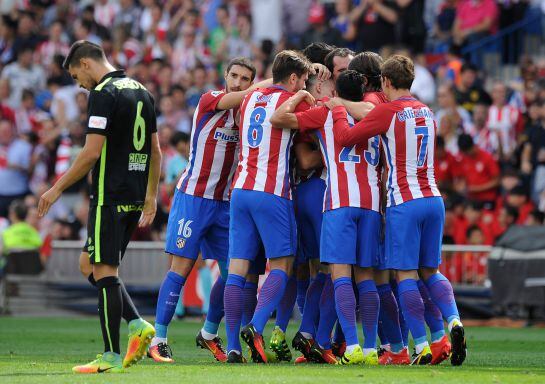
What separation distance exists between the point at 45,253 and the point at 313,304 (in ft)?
30.3

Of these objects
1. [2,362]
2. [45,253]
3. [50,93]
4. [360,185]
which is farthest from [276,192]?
[50,93]

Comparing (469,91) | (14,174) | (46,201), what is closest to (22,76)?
(14,174)

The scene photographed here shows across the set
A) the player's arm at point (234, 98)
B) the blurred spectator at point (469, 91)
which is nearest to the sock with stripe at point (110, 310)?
the player's arm at point (234, 98)

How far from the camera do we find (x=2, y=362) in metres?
10.1

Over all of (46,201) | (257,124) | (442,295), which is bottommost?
(442,295)

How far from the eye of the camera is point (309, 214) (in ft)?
34.6

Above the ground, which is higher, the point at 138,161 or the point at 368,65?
the point at 368,65

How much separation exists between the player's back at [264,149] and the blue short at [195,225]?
75cm

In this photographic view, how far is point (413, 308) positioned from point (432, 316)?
0.47 meters

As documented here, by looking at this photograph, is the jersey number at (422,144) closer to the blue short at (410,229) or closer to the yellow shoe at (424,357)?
the blue short at (410,229)

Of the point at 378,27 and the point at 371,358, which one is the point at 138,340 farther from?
the point at 378,27

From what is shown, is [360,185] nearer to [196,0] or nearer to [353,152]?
[353,152]

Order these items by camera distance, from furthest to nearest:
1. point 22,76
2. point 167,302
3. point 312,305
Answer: point 22,76 → point 167,302 → point 312,305

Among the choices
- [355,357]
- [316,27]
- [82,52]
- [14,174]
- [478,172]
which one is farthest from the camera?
[316,27]
